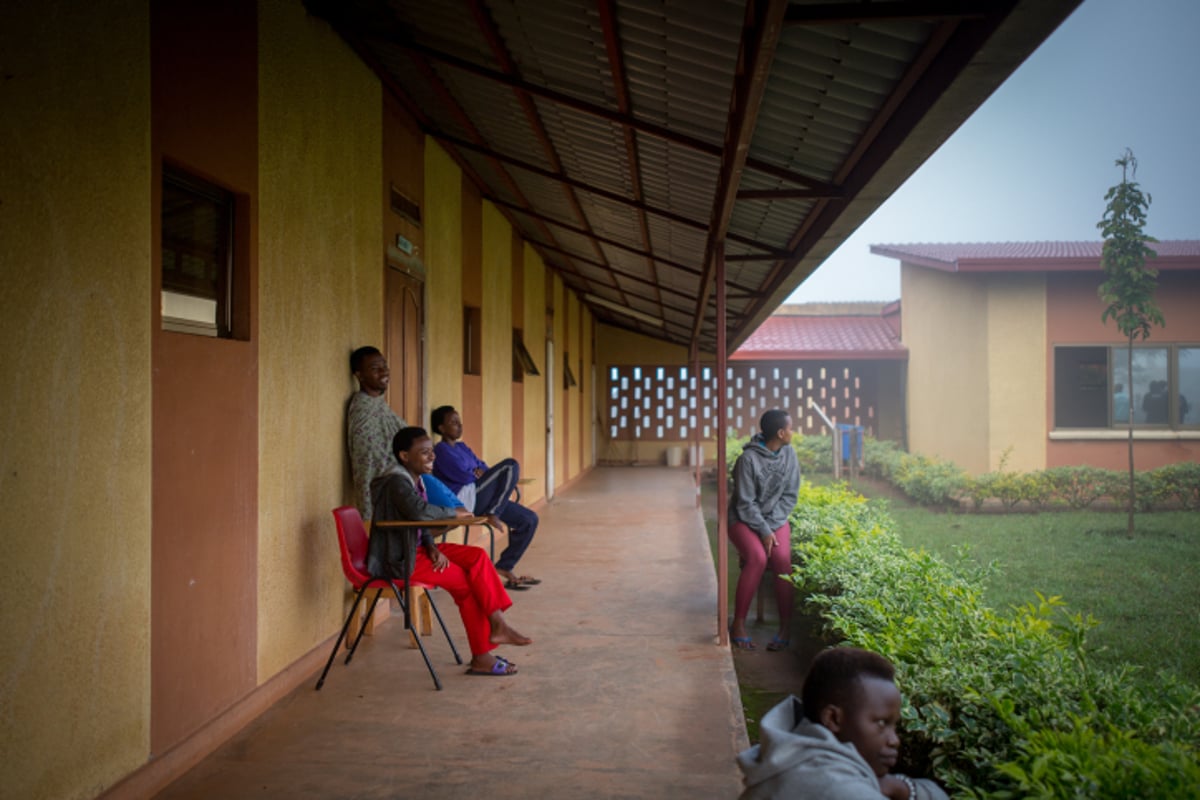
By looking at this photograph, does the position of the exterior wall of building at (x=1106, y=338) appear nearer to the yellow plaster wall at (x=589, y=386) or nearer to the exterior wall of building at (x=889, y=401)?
the exterior wall of building at (x=889, y=401)

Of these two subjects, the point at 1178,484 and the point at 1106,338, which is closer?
the point at 1178,484

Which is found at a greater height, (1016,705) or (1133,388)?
(1133,388)

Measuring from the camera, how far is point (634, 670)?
4.82m

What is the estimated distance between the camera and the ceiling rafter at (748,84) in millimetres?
2644

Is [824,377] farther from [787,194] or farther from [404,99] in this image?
[787,194]

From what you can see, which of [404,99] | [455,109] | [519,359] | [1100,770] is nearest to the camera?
[1100,770]

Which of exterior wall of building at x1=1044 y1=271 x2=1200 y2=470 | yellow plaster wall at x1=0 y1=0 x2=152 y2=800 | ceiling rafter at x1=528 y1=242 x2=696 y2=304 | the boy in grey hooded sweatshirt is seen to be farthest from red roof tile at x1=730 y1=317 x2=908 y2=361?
the boy in grey hooded sweatshirt

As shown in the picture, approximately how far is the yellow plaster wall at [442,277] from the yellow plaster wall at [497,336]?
109cm

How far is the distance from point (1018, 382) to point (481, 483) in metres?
10.9

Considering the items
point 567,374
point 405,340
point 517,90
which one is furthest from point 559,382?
point 517,90

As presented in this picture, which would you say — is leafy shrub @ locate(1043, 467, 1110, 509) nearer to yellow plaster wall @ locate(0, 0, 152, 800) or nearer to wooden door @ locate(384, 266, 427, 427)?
wooden door @ locate(384, 266, 427, 427)

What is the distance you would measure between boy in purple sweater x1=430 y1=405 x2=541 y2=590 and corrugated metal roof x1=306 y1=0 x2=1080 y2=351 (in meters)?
2.09

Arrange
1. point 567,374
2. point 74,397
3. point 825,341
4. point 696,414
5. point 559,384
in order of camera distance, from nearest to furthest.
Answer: point 74,397
point 559,384
point 567,374
point 696,414
point 825,341

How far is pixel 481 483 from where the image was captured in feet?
22.3
